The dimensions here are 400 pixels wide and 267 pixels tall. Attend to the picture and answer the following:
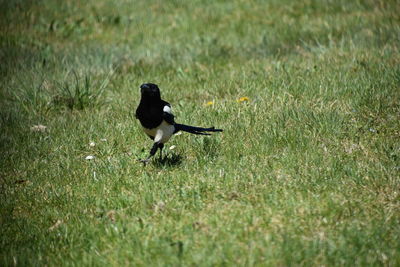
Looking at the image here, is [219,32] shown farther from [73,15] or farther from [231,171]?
[231,171]

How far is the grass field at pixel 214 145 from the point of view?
130 inches

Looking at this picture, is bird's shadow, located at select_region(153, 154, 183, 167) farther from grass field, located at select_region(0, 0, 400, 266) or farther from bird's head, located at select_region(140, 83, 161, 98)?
bird's head, located at select_region(140, 83, 161, 98)

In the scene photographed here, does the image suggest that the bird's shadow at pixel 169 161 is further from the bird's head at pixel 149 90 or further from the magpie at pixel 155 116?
the bird's head at pixel 149 90

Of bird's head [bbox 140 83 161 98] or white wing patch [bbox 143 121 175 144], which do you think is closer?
bird's head [bbox 140 83 161 98]

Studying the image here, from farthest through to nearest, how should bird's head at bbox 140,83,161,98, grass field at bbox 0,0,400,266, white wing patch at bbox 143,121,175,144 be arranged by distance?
white wing patch at bbox 143,121,175,144
bird's head at bbox 140,83,161,98
grass field at bbox 0,0,400,266

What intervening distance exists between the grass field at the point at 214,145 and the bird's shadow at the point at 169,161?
21mm

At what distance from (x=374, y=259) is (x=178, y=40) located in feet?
20.7

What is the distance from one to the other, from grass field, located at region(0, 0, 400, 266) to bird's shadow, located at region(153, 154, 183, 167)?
0.02m

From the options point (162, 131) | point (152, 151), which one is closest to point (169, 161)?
point (152, 151)

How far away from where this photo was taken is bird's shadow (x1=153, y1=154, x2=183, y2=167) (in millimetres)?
4675

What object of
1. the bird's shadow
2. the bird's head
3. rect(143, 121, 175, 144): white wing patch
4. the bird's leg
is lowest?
the bird's shadow

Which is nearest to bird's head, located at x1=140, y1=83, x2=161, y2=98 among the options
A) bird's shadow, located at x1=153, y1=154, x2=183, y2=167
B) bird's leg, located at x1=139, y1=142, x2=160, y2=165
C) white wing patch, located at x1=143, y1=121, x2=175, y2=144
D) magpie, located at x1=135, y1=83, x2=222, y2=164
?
magpie, located at x1=135, y1=83, x2=222, y2=164

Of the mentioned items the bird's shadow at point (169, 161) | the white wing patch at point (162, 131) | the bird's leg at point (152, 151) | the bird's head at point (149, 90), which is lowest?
the bird's shadow at point (169, 161)

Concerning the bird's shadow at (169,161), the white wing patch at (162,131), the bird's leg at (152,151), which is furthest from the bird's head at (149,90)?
the bird's shadow at (169,161)
